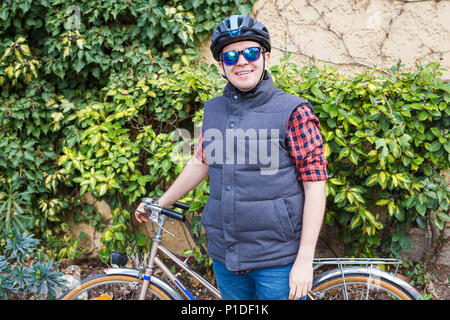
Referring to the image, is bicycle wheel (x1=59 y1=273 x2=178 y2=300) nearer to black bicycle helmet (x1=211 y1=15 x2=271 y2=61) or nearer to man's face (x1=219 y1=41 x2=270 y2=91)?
man's face (x1=219 y1=41 x2=270 y2=91)

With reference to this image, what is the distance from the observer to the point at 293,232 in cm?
146

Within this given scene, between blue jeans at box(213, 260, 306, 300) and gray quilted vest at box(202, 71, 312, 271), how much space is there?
0.20 ft

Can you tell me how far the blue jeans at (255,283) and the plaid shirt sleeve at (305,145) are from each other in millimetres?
428

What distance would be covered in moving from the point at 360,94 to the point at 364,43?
77 centimetres

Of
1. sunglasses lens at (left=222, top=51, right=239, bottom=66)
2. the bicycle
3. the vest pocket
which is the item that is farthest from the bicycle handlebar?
sunglasses lens at (left=222, top=51, right=239, bottom=66)

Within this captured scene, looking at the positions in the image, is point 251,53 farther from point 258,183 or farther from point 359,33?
point 359,33

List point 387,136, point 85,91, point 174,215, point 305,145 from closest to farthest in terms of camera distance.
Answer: point 305,145, point 174,215, point 387,136, point 85,91

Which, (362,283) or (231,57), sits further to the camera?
(362,283)

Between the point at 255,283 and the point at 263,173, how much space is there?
0.57m

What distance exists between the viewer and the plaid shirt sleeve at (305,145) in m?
1.39

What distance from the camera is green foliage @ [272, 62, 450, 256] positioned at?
7.18ft

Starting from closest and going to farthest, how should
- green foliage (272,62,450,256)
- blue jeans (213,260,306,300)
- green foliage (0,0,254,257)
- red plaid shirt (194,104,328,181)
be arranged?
red plaid shirt (194,104,328,181), blue jeans (213,260,306,300), green foliage (272,62,450,256), green foliage (0,0,254,257)

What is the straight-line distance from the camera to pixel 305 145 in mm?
1397
